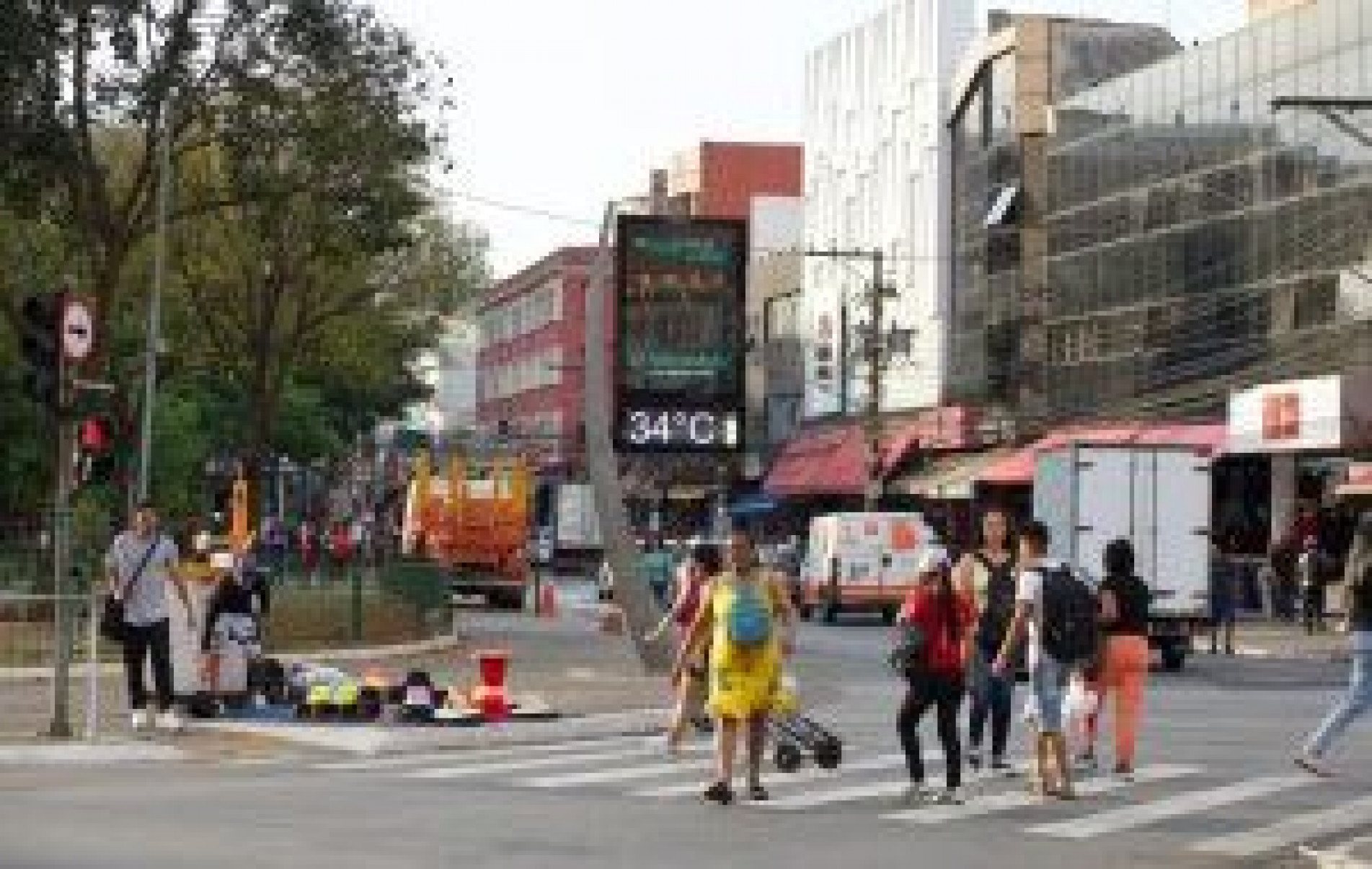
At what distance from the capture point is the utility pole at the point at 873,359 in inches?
2825

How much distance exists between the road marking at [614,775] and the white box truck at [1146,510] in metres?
18.3

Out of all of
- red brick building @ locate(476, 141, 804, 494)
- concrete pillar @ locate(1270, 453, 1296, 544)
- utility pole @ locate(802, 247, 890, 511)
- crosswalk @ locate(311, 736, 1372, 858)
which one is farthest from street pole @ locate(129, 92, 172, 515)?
red brick building @ locate(476, 141, 804, 494)

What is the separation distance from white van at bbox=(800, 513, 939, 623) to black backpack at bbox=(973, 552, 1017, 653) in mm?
31115

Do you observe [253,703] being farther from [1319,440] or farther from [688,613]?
[1319,440]

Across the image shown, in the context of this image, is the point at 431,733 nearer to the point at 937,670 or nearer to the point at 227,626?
the point at 227,626

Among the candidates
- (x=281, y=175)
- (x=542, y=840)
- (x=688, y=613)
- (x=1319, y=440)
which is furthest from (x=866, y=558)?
(x=542, y=840)

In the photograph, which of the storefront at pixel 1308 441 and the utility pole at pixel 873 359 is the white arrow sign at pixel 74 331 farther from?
the utility pole at pixel 873 359

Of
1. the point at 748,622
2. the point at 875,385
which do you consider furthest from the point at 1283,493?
the point at 748,622

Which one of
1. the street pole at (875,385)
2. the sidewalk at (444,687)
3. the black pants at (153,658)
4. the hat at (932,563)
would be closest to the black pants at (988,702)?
the hat at (932,563)

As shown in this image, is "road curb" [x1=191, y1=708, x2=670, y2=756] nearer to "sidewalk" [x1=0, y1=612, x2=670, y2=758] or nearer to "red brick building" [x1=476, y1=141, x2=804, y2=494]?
"sidewalk" [x1=0, y1=612, x2=670, y2=758]

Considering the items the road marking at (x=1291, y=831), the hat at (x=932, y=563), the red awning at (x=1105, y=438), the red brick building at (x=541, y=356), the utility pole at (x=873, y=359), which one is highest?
the red brick building at (x=541, y=356)

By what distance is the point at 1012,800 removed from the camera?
1778 centimetres

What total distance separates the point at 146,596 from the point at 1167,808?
8882 millimetres

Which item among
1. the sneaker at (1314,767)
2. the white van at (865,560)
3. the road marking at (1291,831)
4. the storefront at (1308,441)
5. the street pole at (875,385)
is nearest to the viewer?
the road marking at (1291,831)
